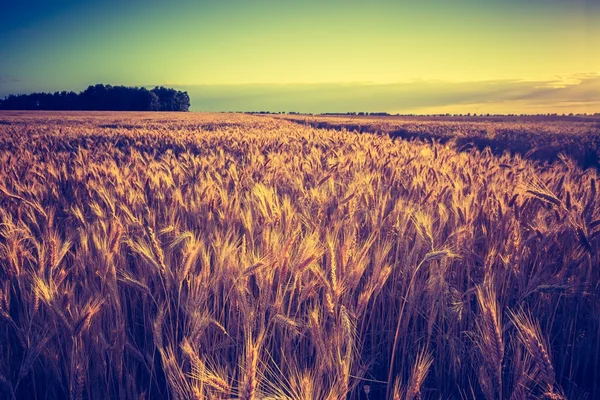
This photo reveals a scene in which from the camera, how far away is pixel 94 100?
79688 mm

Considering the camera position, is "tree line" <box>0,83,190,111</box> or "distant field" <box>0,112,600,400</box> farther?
"tree line" <box>0,83,190,111</box>

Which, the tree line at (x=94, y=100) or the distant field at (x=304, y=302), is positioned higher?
the tree line at (x=94, y=100)

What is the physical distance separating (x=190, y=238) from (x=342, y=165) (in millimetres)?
3225

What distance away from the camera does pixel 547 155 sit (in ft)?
37.8

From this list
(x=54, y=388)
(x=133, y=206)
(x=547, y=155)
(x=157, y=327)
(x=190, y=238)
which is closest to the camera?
(x=157, y=327)

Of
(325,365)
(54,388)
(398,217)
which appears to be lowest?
(54,388)

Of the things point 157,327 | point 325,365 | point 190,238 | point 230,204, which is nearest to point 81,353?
point 157,327

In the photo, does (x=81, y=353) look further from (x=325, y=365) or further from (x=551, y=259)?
(x=551, y=259)

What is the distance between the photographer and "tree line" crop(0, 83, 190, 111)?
7519cm

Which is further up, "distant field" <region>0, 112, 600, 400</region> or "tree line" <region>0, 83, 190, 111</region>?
"tree line" <region>0, 83, 190, 111</region>

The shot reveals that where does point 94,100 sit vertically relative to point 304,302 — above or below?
above

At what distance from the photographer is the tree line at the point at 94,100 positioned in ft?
247

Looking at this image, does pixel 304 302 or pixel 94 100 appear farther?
pixel 94 100

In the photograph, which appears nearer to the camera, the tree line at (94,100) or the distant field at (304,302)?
the distant field at (304,302)
